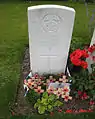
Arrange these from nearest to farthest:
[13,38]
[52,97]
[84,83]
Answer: [52,97] < [84,83] < [13,38]

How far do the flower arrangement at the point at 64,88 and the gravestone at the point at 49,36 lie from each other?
21 cm

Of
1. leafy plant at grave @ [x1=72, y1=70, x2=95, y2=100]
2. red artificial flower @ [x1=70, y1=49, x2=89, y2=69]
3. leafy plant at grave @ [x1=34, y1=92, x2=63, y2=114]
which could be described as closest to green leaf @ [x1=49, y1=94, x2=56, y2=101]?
leafy plant at grave @ [x1=34, y1=92, x2=63, y2=114]

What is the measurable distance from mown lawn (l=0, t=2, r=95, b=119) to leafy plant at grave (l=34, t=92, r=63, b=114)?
0.49 metres

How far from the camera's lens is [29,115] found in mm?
3707

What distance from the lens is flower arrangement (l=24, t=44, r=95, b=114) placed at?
3801mm

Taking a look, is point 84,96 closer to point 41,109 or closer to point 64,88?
point 64,88

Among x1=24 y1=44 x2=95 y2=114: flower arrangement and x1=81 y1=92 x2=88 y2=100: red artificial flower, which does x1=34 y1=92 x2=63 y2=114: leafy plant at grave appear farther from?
x1=81 y1=92 x2=88 y2=100: red artificial flower

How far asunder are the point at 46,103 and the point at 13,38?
8.66 feet

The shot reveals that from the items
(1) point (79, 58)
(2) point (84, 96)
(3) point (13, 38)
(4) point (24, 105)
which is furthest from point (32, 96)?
(3) point (13, 38)

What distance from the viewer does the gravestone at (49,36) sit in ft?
12.3

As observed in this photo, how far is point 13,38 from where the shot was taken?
5996 millimetres

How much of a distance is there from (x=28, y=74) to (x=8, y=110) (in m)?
0.94

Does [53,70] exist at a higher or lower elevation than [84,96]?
higher

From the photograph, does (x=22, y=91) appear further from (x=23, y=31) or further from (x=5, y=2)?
(x=5, y=2)
